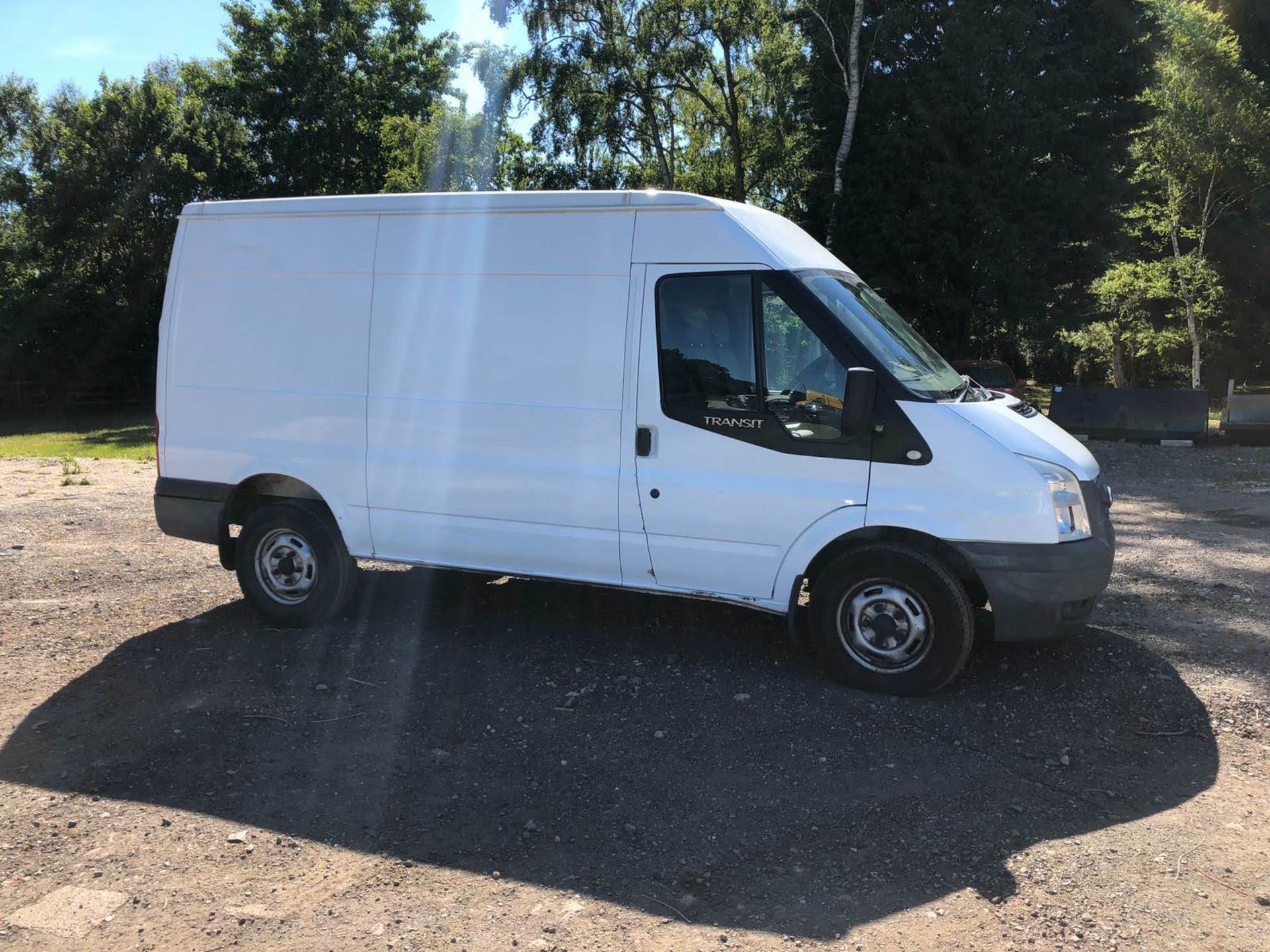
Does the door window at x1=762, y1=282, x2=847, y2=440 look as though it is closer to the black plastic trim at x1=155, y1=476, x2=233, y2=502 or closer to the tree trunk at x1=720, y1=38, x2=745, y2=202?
the black plastic trim at x1=155, y1=476, x2=233, y2=502

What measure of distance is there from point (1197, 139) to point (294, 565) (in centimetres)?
2551

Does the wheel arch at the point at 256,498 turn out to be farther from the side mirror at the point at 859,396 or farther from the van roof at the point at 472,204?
the side mirror at the point at 859,396

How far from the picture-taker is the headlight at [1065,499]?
16.0 ft

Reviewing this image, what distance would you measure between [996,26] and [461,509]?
20308mm

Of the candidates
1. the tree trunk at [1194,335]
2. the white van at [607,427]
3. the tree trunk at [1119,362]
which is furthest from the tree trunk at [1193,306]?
the white van at [607,427]

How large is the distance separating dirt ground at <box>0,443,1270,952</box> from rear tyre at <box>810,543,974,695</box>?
6.8 inches

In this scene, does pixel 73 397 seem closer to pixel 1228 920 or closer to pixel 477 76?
pixel 477 76

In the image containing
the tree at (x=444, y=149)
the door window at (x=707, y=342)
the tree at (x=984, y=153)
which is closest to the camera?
the door window at (x=707, y=342)

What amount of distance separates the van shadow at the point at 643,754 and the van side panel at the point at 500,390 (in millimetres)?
766

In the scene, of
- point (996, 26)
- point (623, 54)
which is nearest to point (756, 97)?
point (623, 54)

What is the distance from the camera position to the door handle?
538 centimetres

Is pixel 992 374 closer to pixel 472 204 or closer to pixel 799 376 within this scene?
pixel 799 376

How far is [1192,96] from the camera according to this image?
24406mm

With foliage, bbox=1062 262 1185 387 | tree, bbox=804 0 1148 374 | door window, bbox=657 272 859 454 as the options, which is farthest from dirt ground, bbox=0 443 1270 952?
foliage, bbox=1062 262 1185 387
